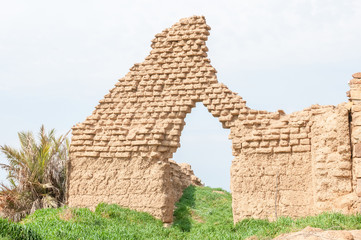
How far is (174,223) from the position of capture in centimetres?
1209

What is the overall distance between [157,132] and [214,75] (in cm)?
177

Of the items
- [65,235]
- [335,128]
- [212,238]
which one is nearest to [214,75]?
[335,128]

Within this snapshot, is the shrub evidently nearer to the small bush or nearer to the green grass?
the green grass

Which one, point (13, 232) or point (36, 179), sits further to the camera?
point (36, 179)

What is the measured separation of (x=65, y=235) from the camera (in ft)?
31.0

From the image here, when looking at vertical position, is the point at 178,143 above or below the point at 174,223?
above

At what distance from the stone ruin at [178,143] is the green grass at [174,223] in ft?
1.56

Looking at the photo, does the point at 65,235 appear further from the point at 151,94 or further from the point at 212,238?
the point at 151,94

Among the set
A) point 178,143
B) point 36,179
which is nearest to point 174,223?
point 178,143

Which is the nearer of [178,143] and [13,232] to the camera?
[13,232]

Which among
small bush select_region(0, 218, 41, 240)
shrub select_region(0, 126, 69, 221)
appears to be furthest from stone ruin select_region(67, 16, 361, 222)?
small bush select_region(0, 218, 41, 240)

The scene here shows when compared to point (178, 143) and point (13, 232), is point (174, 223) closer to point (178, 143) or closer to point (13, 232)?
point (178, 143)

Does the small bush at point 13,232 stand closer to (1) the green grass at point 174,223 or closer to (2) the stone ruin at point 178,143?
(1) the green grass at point 174,223

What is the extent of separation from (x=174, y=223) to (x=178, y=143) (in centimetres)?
176
